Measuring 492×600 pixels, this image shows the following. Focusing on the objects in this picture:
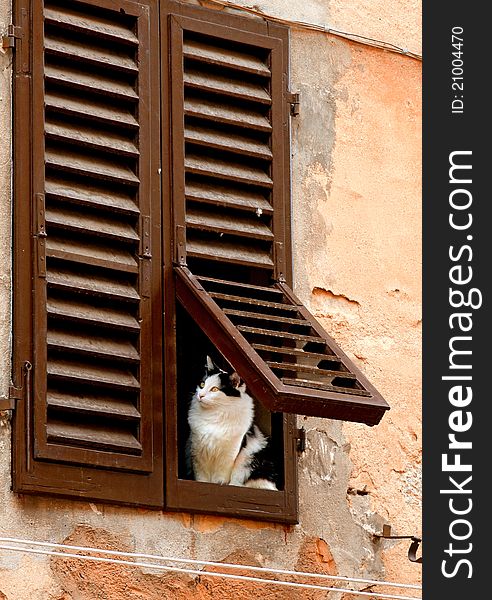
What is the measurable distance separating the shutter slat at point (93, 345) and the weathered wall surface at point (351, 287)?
60 cm

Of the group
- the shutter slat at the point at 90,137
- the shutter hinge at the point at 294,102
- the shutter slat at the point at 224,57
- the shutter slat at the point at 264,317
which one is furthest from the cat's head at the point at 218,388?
the shutter slat at the point at 224,57

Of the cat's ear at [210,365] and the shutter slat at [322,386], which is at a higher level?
the cat's ear at [210,365]

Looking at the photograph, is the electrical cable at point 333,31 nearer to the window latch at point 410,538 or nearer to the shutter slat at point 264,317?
the shutter slat at point 264,317

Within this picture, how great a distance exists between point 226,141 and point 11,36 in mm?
1060

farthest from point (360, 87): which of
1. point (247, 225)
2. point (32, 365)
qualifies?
point (32, 365)

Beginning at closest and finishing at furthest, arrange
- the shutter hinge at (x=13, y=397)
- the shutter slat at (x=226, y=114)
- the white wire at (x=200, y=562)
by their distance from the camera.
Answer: the white wire at (x=200, y=562) < the shutter hinge at (x=13, y=397) < the shutter slat at (x=226, y=114)

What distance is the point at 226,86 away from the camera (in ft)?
28.7

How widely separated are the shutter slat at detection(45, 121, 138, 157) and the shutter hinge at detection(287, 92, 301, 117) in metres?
0.88

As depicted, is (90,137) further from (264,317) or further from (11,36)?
(264,317)

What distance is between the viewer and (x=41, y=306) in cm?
793

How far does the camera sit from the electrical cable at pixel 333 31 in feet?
29.2

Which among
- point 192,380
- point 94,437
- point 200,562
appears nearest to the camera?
point 200,562

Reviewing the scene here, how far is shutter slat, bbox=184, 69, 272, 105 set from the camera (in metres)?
8.66

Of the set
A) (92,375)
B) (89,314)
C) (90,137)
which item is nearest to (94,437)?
(92,375)
